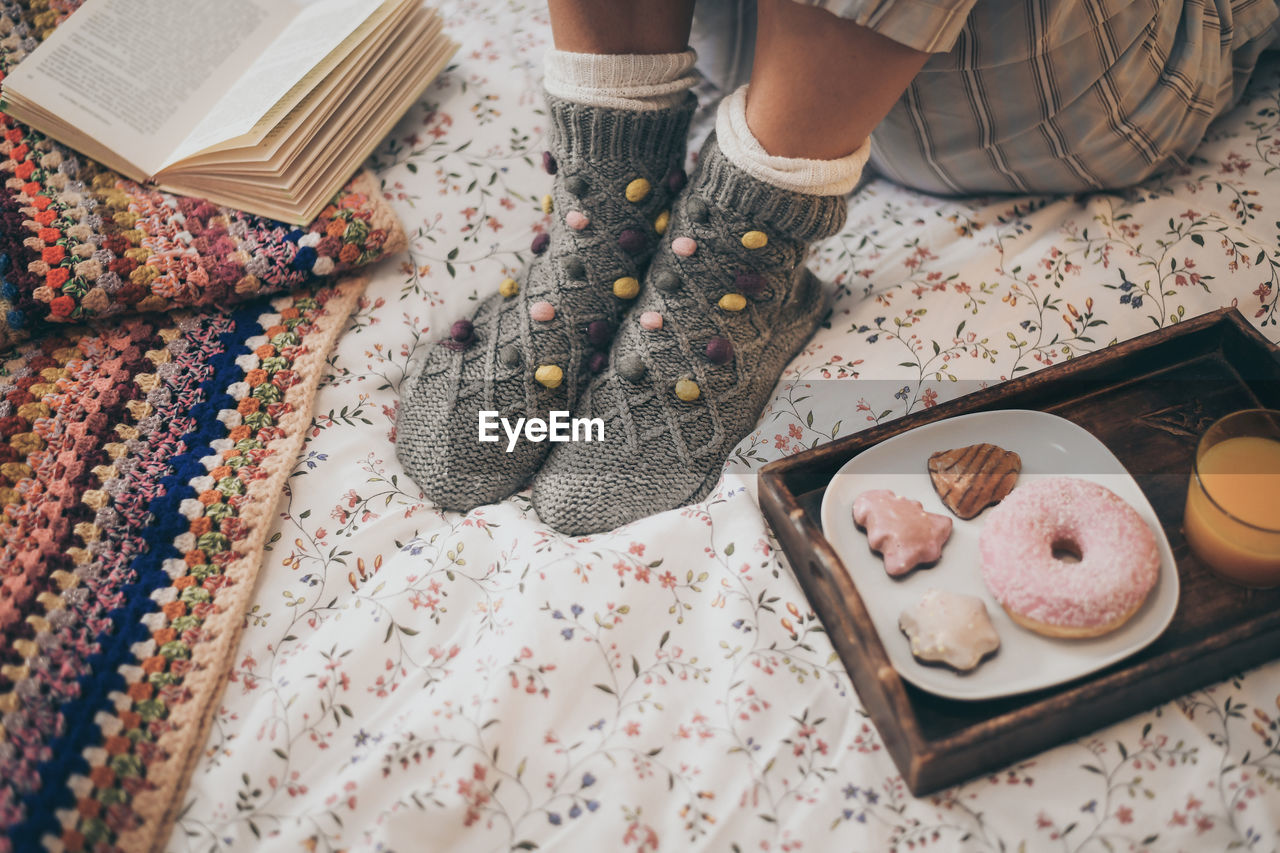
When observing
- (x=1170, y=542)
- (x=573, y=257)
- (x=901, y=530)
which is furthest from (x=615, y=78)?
(x=1170, y=542)

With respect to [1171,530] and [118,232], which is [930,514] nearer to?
[1171,530]

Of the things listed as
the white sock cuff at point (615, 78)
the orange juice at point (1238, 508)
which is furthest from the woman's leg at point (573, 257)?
the orange juice at point (1238, 508)

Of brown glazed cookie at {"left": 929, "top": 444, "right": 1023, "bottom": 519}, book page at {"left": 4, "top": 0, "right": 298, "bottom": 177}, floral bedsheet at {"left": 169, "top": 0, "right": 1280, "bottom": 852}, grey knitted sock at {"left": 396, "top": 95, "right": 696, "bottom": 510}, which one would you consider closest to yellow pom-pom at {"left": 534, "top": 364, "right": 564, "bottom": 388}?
grey knitted sock at {"left": 396, "top": 95, "right": 696, "bottom": 510}

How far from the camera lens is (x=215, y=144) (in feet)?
2.43

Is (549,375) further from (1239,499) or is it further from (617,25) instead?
(1239,499)

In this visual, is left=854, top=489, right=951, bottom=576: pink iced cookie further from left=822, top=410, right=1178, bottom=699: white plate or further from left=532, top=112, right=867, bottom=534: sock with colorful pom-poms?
left=532, top=112, right=867, bottom=534: sock with colorful pom-poms

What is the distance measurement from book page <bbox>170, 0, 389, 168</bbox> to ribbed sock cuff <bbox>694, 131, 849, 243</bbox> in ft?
1.29

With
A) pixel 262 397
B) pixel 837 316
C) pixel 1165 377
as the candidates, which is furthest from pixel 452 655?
pixel 1165 377

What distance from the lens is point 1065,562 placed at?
57cm

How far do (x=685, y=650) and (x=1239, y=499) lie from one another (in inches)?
15.2

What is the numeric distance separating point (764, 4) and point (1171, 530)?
18.8 inches

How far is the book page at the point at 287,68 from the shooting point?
2.48 ft

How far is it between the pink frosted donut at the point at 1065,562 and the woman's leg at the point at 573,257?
0.36m

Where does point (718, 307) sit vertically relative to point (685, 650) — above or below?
above
